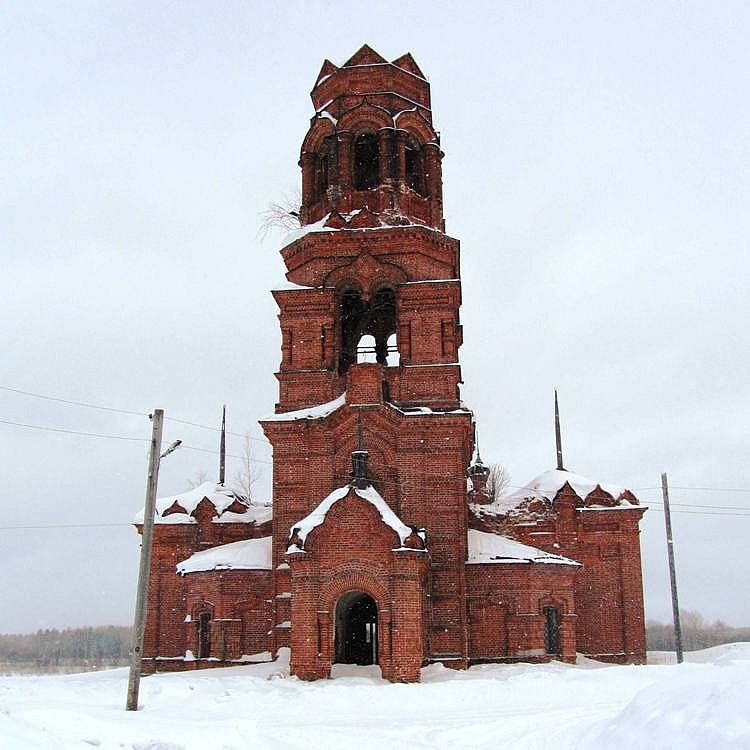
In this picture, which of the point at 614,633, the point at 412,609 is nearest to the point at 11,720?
the point at 412,609

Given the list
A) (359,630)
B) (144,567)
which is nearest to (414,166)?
(359,630)

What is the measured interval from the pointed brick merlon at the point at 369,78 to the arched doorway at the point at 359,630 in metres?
14.6

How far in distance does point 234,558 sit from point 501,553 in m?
6.93

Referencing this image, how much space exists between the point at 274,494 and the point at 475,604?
18.9 ft

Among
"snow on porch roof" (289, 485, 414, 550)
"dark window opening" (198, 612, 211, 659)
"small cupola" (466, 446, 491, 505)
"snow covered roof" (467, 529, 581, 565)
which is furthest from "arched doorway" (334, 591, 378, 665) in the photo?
"small cupola" (466, 446, 491, 505)

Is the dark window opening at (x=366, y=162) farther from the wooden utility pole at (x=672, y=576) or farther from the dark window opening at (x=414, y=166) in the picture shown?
the wooden utility pole at (x=672, y=576)

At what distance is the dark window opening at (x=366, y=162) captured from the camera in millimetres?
26094

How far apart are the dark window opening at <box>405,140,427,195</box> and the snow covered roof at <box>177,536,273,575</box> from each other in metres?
10.9

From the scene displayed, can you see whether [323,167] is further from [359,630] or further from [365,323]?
[359,630]

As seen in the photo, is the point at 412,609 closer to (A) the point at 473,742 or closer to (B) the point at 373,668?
(B) the point at 373,668

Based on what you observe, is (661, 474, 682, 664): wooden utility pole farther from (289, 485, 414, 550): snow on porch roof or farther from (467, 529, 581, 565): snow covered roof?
(289, 485, 414, 550): snow on porch roof

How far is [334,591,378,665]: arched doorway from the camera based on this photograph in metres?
22.2

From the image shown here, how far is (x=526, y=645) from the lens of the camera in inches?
844

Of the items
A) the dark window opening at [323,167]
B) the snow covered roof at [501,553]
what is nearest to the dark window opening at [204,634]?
the snow covered roof at [501,553]
